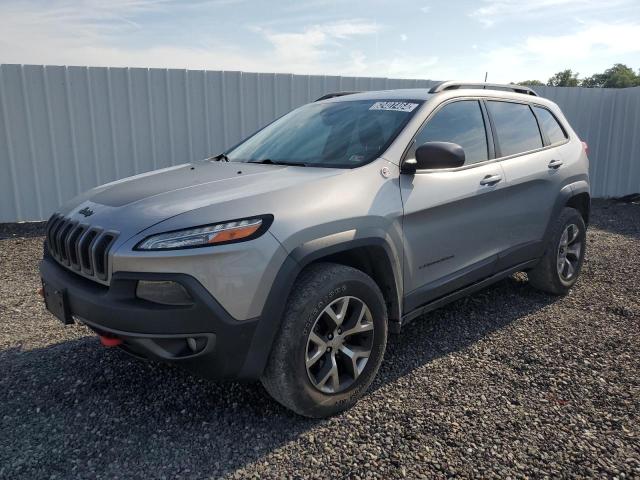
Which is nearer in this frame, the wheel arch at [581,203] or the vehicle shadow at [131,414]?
the vehicle shadow at [131,414]

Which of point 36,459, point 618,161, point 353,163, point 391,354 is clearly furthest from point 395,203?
point 618,161

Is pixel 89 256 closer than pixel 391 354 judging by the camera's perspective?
Yes

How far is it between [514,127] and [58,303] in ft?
11.2

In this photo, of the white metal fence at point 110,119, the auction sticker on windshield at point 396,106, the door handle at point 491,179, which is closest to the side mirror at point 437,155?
the auction sticker on windshield at point 396,106

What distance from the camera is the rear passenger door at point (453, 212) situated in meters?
2.98

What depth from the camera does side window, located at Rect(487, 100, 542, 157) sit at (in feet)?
12.5

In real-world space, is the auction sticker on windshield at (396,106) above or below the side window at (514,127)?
above

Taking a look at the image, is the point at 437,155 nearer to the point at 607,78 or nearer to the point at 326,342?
the point at 326,342

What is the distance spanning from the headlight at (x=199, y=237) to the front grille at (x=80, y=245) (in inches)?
9.5

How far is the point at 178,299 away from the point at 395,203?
1303 mm

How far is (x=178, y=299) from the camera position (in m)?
2.22

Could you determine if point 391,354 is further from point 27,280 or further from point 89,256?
point 27,280

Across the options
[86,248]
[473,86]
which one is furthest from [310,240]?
[473,86]

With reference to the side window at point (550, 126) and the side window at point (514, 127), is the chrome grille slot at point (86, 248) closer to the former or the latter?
the side window at point (514, 127)
